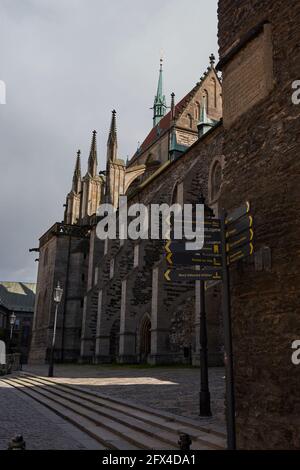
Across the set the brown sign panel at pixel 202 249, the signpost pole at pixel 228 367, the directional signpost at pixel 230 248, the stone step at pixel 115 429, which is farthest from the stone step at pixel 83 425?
the brown sign panel at pixel 202 249

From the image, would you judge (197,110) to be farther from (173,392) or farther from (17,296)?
(17,296)

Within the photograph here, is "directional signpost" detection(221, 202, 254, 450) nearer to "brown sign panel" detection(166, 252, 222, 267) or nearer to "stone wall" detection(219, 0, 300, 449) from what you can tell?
"brown sign panel" detection(166, 252, 222, 267)

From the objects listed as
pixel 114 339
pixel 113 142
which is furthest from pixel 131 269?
pixel 113 142

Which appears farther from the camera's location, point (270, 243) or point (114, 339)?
point (114, 339)

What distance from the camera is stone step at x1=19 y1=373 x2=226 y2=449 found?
6.71 metres

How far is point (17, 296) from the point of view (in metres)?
78.9

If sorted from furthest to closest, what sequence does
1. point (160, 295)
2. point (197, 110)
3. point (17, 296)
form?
point (17, 296)
point (197, 110)
point (160, 295)

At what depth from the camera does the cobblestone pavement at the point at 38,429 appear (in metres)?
7.10

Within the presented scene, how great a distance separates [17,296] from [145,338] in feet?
188

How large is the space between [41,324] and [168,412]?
35.1 meters

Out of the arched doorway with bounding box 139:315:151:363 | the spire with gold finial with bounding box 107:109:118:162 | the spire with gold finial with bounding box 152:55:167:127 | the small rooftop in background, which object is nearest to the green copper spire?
the spire with gold finial with bounding box 152:55:167:127

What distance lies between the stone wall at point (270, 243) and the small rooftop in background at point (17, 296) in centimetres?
7344

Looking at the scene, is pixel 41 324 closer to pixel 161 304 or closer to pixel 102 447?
pixel 161 304
